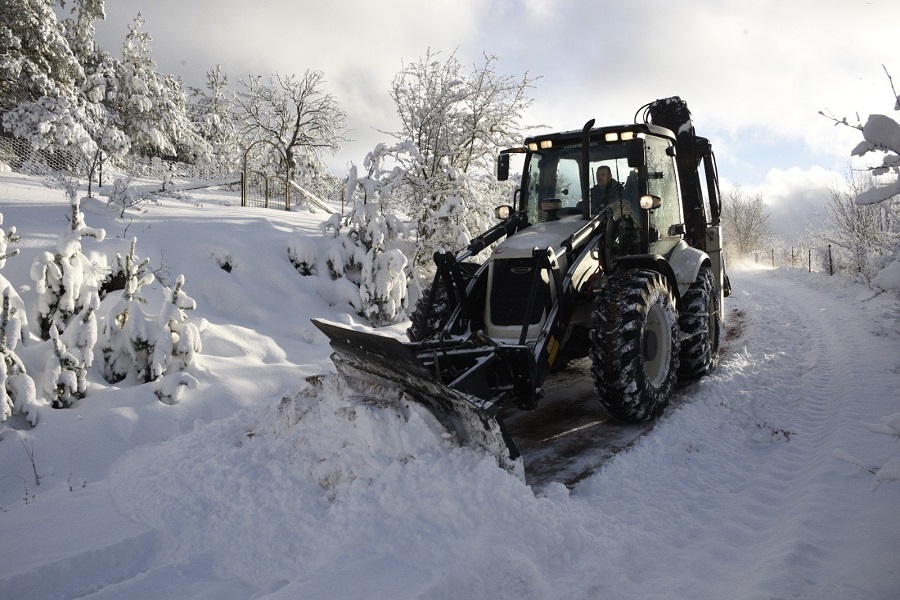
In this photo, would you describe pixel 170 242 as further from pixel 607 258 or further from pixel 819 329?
pixel 819 329

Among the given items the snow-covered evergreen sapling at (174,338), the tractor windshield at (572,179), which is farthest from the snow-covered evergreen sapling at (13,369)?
the tractor windshield at (572,179)

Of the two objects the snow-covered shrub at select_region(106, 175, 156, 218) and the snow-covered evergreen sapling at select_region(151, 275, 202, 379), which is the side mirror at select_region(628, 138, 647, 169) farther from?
the snow-covered shrub at select_region(106, 175, 156, 218)

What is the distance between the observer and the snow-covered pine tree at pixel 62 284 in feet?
19.6

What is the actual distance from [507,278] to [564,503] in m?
2.26

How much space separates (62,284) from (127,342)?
88 cm

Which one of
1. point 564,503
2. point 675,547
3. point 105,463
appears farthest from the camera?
point 105,463

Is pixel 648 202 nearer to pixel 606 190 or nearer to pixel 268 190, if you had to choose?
pixel 606 190

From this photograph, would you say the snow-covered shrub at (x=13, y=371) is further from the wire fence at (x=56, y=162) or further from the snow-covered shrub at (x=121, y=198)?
the wire fence at (x=56, y=162)

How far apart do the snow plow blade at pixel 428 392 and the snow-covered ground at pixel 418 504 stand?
0.41 feet

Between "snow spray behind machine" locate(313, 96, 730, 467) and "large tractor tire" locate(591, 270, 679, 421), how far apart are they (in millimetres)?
12

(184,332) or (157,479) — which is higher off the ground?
(184,332)

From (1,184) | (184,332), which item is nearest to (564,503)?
(184,332)

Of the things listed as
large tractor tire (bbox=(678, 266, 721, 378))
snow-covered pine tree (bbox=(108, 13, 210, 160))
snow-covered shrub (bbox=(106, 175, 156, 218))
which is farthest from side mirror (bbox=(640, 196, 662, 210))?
snow-covered pine tree (bbox=(108, 13, 210, 160))

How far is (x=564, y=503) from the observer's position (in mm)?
3561
